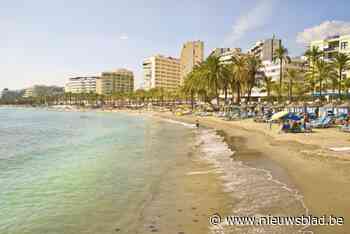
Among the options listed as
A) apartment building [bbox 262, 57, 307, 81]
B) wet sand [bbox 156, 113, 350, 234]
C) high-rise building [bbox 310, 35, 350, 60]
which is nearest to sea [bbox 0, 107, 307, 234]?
wet sand [bbox 156, 113, 350, 234]

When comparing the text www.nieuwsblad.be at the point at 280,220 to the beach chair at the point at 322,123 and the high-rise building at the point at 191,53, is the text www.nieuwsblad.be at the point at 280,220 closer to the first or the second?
the beach chair at the point at 322,123

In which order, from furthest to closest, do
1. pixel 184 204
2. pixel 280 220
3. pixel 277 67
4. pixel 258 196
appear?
pixel 277 67, pixel 258 196, pixel 184 204, pixel 280 220

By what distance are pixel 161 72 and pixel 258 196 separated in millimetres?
178186

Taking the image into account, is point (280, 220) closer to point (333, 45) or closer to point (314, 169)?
point (314, 169)

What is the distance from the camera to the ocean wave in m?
7.11

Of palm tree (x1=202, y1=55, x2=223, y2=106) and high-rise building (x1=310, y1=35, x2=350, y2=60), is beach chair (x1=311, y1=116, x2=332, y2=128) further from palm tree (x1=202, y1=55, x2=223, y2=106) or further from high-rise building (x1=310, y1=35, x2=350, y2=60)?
high-rise building (x1=310, y1=35, x2=350, y2=60)

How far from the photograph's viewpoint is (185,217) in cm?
792

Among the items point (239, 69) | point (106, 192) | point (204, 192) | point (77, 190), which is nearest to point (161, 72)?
point (239, 69)

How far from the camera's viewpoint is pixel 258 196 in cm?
946

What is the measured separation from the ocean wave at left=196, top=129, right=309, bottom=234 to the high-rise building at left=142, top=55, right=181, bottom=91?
16702 centimetres

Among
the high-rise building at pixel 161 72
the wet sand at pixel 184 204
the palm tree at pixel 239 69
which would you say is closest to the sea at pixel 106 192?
the wet sand at pixel 184 204

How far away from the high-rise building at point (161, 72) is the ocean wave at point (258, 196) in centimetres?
16702

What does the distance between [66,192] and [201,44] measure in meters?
184

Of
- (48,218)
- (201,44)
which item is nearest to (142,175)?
(48,218)
